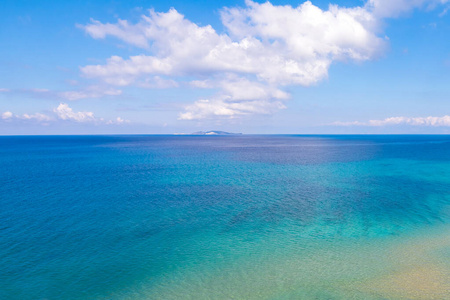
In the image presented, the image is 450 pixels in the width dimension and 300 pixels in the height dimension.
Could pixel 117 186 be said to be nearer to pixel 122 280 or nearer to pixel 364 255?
pixel 122 280

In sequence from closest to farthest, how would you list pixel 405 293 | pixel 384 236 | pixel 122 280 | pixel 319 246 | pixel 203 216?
pixel 405 293 < pixel 122 280 < pixel 319 246 < pixel 384 236 < pixel 203 216

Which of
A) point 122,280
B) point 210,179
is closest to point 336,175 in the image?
point 210,179

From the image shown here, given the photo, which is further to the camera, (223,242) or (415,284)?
(223,242)

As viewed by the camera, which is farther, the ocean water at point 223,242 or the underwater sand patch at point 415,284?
the ocean water at point 223,242

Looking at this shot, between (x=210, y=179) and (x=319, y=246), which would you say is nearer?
(x=319, y=246)

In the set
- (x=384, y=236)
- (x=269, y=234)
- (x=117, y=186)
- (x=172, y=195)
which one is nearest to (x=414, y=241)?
(x=384, y=236)

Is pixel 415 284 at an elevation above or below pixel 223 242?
below

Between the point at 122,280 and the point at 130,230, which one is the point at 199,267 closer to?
the point at 122,280

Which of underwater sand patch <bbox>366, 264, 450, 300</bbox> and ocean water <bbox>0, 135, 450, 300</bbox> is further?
ocean water <bbox>0, 135, 450, 300</bbox>

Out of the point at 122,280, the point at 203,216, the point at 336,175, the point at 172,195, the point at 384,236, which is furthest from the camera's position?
the point at 336,175
